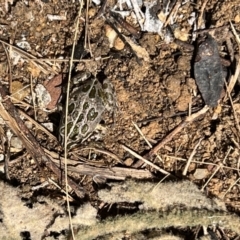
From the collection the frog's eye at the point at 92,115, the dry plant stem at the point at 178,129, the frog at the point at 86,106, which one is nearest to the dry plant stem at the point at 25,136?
the frog at the point at 86,106

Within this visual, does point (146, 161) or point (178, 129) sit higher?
point (178, 129)

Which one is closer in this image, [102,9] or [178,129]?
[178,129]

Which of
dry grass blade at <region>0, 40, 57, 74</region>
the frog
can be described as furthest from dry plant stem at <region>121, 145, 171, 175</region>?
dry grass blade at <region>0, 40, 57, 74</region>

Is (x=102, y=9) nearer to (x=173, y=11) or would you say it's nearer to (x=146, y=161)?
(x=173, y=11)

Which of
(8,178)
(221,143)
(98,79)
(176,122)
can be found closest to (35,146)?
(8,178)

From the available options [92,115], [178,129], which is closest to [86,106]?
[92,115]

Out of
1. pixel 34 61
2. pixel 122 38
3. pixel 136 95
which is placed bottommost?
pixel 136 95

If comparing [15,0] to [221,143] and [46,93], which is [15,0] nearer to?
[46,93]
